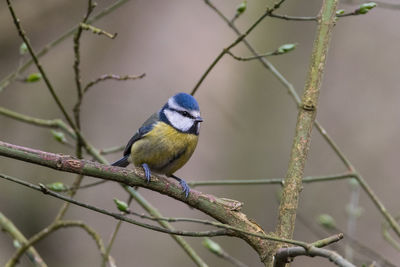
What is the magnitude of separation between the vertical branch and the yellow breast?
105 cm

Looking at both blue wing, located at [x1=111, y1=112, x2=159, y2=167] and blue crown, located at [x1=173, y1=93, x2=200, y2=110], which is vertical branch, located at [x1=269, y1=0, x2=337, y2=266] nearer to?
blue crown, located at [x1=173, y1=93, x2=200, y2=110]

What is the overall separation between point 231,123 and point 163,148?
2372mm

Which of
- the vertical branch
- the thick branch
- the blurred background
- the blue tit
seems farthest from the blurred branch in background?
the blurred background

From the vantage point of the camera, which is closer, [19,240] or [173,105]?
[19,240]

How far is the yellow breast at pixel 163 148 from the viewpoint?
10.2ft

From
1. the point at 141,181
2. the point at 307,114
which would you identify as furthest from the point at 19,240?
the point at 307,114

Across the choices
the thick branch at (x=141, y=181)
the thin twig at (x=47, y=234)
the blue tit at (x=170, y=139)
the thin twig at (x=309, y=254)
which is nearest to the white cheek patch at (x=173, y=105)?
the blue tit at (x=170, y=139)

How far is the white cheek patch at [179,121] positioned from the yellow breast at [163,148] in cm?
3

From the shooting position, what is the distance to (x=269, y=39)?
5531 mm

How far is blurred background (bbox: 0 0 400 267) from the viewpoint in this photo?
5.50 metres

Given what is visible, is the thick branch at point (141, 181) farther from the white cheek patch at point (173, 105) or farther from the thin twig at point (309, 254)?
the white cheek patch at point (173, 105)

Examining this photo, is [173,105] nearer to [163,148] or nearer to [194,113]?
[194,113]

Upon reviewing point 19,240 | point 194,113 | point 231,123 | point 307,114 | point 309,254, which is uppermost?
point 231,123

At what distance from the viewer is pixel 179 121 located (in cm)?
320
